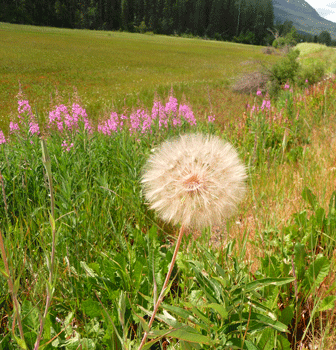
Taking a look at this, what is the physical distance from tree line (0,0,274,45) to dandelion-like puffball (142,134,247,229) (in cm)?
11025

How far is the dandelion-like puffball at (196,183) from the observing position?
3.72 ft

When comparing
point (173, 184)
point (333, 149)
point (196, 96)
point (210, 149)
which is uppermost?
point (210, 149)

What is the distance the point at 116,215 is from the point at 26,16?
107807mm

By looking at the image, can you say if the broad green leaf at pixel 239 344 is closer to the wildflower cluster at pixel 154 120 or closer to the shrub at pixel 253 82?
the wildflower cluster at pixel 154 120

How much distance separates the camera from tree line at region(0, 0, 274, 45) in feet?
323

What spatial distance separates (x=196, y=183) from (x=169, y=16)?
14666 cm

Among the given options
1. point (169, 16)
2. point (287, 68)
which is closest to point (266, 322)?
point (287, 68)

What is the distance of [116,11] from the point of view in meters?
117

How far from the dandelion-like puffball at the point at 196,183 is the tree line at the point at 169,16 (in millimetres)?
110255

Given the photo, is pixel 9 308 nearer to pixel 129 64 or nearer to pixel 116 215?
pixel 116 215

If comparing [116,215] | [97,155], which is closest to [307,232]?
[116,215]

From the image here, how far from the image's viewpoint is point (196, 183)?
3.81ft

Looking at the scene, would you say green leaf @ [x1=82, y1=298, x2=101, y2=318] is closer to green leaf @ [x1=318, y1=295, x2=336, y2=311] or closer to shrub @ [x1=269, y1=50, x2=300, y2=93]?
green leaf @ [x1=318, y1=295, x2=336, y2=311]

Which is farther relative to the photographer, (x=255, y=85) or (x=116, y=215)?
(x=255, y=85)
